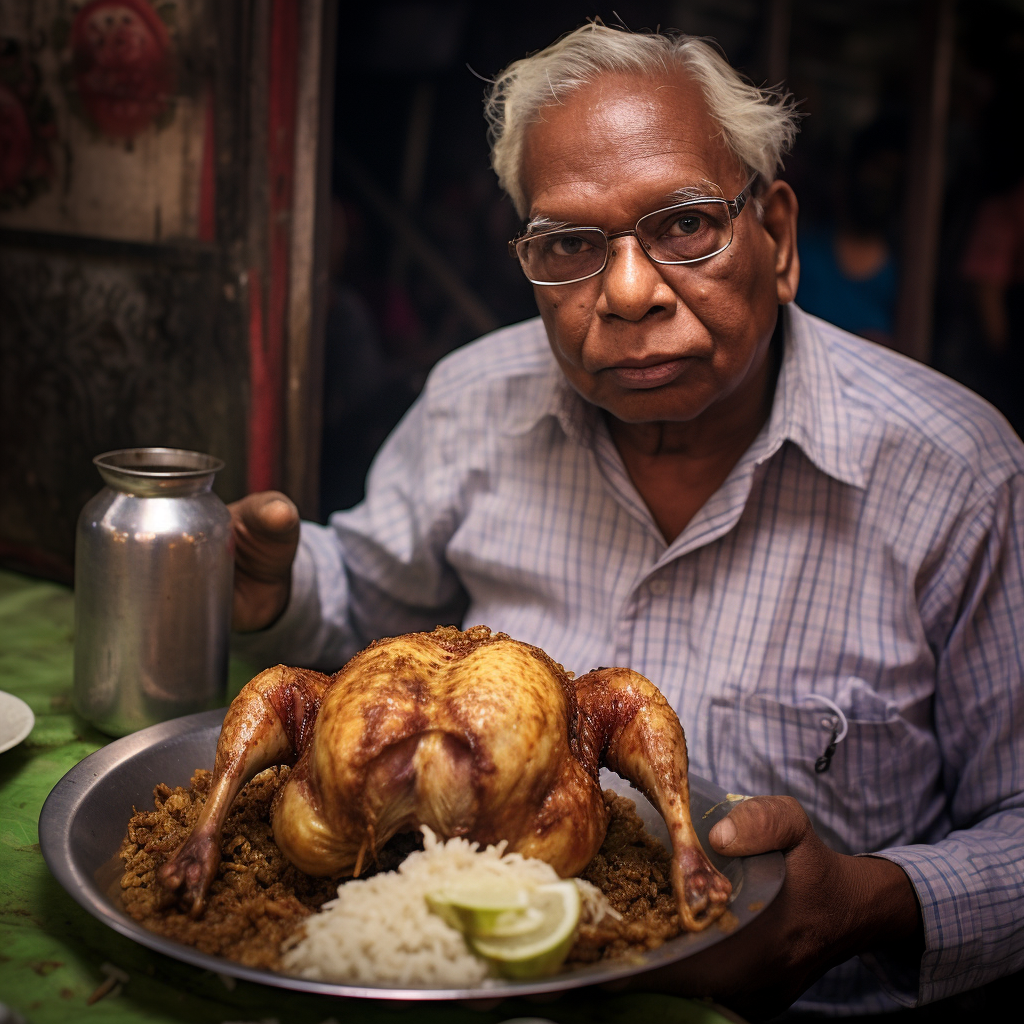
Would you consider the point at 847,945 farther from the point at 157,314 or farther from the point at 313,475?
the point at 157,314

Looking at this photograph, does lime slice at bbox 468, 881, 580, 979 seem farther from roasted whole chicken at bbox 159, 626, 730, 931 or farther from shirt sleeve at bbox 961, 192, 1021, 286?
shirt sleeve at bbox 961, 192, 1021, 286

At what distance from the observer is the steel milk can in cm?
170

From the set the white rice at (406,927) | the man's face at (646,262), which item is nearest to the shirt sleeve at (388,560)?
the man's face at (646,262)

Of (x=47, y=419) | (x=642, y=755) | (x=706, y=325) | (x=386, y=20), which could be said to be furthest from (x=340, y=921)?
(x=386, y=20)

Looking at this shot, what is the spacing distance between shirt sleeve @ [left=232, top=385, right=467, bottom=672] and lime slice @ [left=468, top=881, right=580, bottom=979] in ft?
4.35

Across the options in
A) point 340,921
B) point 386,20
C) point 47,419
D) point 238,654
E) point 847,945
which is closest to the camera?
point 340,921

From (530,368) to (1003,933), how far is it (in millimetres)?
1562

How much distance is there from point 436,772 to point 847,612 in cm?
112

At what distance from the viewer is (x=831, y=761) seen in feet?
6.50

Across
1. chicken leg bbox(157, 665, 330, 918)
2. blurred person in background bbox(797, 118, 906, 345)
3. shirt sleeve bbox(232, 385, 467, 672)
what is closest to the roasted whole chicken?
chicken leg bbox(157, 665, 330, 918)

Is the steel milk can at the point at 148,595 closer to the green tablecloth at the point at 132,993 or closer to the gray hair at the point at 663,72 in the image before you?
the green tablecloth at the point at 132,993

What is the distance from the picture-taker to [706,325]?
1781 mm

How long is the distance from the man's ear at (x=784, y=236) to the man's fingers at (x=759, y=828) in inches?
41.7

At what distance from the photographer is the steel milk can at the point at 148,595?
1697 millimetres
